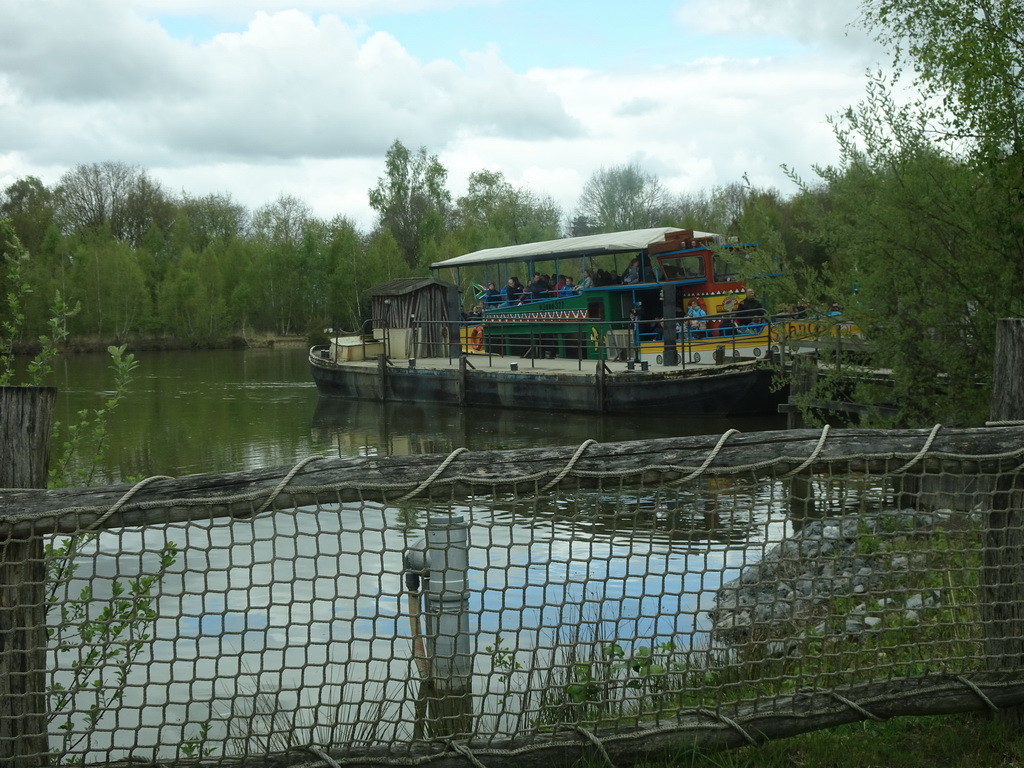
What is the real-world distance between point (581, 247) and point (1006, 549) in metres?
25.0

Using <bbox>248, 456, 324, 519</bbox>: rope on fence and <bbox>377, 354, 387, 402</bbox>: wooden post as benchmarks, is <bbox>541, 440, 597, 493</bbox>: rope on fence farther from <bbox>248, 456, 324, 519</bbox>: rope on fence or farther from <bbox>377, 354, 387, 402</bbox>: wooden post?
<bbox>377, 354, 387, 402</bbox>: wooden post

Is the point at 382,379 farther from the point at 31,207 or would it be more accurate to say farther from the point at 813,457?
the point at 31,207

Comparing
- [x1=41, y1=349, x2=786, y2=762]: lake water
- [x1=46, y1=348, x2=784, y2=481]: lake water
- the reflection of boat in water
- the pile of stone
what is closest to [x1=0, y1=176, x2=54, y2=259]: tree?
[x1=41, y1=349, x2=786, y2=762]: lake water

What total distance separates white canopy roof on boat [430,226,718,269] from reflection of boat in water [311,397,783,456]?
478 cm

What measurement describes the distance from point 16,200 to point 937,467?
71.7 meters

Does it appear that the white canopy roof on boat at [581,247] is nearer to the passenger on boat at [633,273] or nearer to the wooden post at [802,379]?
the passenger on boat at [633,273]

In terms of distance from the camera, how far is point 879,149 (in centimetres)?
1059

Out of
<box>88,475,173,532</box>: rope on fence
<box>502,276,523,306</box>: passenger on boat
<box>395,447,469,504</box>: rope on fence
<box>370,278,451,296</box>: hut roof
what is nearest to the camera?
<box>88,475,173,532</box>: rope on fence

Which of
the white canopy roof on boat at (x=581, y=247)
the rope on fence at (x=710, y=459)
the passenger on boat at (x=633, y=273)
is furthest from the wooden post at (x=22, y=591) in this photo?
the passenger on boat at (x=633, y=273)

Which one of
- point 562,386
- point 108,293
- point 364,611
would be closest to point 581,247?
point 562,386

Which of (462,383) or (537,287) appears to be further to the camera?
(537,287)

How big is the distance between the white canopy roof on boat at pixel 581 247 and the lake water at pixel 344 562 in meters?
5.09

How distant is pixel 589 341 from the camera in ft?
90.1

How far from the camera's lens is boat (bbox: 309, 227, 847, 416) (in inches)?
900
